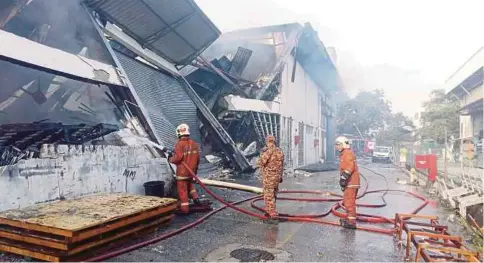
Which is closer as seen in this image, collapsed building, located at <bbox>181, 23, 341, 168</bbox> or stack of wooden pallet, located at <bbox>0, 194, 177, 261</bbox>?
stack of wooden pallet, located at <bbox>0, 194, 177, 261</bbox>

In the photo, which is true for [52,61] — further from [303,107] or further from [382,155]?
[382,155]

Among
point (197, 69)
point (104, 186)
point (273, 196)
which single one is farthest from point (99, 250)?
point (197, 69)

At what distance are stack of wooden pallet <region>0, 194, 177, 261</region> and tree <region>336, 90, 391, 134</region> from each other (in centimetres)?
4481

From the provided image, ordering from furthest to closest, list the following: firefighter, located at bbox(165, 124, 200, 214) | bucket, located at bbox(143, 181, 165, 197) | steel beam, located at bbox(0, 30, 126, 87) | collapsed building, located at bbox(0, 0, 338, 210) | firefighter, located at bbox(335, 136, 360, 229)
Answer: bucket, located at bbox(143, 181, 165, 197) < firefighter, located at bbox(165, 124, 200, 214) < firefighter, located at bbox(335, 136, 360, 229) < steel beam, located at bbox(0, 30, 126, 87) < collapsed building, located at bbox(0, 0, 338, 210)

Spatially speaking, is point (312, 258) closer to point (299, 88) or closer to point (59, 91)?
point (59, 91)

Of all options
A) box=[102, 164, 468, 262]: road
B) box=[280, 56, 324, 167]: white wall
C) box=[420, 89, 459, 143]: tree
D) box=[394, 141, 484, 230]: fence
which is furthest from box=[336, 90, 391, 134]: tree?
box=[102, 164, 468, 262]: road

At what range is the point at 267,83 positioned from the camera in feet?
52.3

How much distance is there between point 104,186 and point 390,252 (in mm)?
4876

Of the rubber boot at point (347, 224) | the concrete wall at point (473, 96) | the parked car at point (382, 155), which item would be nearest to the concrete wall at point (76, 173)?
the rubber boot at point (347, 224)

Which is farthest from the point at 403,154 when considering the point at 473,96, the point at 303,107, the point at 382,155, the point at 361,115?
the point at 361,115

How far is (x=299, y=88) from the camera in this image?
2067cm

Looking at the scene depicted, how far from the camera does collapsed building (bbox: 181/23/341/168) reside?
14359 mm

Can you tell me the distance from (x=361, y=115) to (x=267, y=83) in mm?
34139

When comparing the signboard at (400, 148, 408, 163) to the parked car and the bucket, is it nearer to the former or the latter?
the parked car
